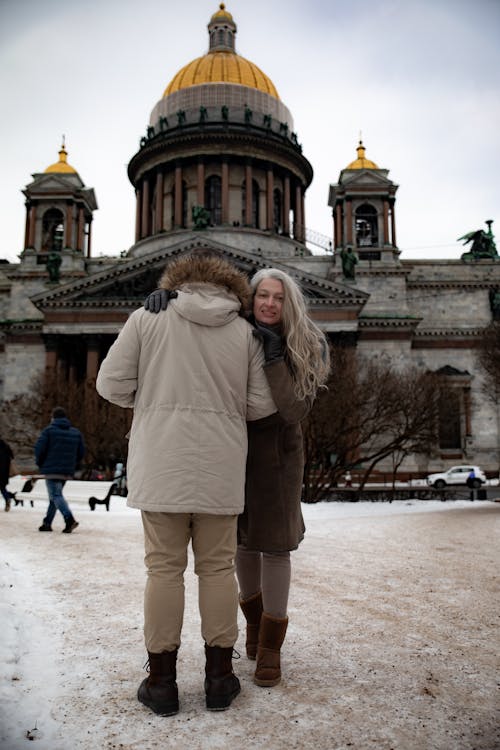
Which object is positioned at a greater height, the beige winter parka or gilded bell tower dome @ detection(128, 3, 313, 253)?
gilded bell tower dome @ detection(128, 3, 313, 253)

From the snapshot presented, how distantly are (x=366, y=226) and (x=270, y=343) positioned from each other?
40.5 m

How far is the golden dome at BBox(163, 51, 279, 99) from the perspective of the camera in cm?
4897

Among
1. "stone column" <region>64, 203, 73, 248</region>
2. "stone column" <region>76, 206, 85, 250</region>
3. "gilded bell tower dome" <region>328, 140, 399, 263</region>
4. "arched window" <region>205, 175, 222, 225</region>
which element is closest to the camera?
"gilded bell tower dome" <region>328, 140, 399, 263</region>

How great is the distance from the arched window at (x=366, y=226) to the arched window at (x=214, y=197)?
955 cm

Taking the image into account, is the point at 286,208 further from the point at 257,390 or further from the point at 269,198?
the point at 257,390

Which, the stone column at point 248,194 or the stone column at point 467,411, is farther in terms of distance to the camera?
the stone column at point 248,194

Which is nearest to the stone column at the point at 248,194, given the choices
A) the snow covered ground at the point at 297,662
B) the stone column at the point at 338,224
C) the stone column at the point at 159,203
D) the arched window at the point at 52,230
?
the stone column at the point at 338,224

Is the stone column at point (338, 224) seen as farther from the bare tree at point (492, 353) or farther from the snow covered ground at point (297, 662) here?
the snow covered ground at point (297, 662)

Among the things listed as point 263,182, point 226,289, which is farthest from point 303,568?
point 263,182

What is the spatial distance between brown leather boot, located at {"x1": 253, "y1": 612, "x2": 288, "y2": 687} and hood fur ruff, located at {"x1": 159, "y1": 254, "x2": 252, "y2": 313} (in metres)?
1.69

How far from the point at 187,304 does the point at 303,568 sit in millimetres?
4231

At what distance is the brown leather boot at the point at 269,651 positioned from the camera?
3.46 metres

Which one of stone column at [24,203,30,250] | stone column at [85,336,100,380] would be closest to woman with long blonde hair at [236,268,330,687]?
stone column at [85,336,100,380]

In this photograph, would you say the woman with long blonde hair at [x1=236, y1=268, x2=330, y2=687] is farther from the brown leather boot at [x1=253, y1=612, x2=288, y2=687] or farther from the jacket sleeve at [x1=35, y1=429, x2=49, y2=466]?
the jacket sleeve at [x1=35, y1=429, x2=49, y2=466]
